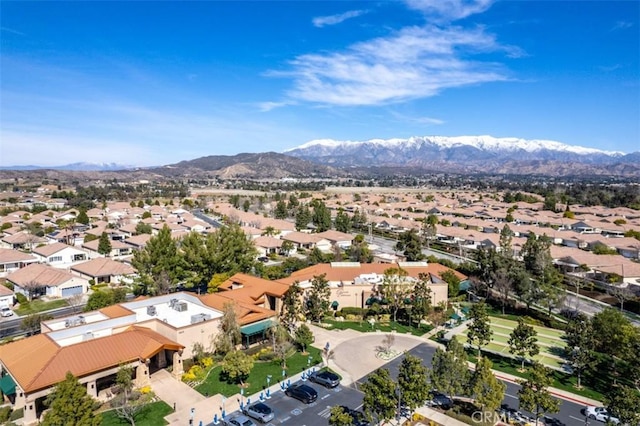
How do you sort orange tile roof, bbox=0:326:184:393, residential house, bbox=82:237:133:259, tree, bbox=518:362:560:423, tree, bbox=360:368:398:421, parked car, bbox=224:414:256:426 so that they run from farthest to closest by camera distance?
residential house, bbox=82:237:133:259 < orange tile roof, bbox=0:326:184:393 < parked car, bbox=224:414:256:426 < tree, bbox=518:362:560:423 < tree, bbox=360:368:398:421

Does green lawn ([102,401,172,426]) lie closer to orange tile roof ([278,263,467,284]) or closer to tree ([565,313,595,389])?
orange tile roof ([278,263,467,284])

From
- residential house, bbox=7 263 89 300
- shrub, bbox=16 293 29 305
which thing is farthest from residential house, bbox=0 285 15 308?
residential house, bbox=7 263 89 300

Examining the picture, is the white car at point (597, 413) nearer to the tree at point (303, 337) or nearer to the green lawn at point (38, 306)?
the tree at point (303, 337)

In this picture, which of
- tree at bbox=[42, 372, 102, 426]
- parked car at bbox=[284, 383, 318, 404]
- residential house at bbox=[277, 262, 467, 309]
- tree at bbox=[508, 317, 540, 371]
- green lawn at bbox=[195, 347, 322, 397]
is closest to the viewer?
tree at bbox=[42, 372, 102, 426]

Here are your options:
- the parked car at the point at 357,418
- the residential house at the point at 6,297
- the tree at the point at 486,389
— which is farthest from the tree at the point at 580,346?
the residential house at the point at 6,297

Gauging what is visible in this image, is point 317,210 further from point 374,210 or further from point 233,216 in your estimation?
point 374,210

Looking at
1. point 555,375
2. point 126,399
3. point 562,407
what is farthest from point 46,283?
point 555,375

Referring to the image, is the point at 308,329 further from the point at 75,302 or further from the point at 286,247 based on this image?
the point at 286,247
